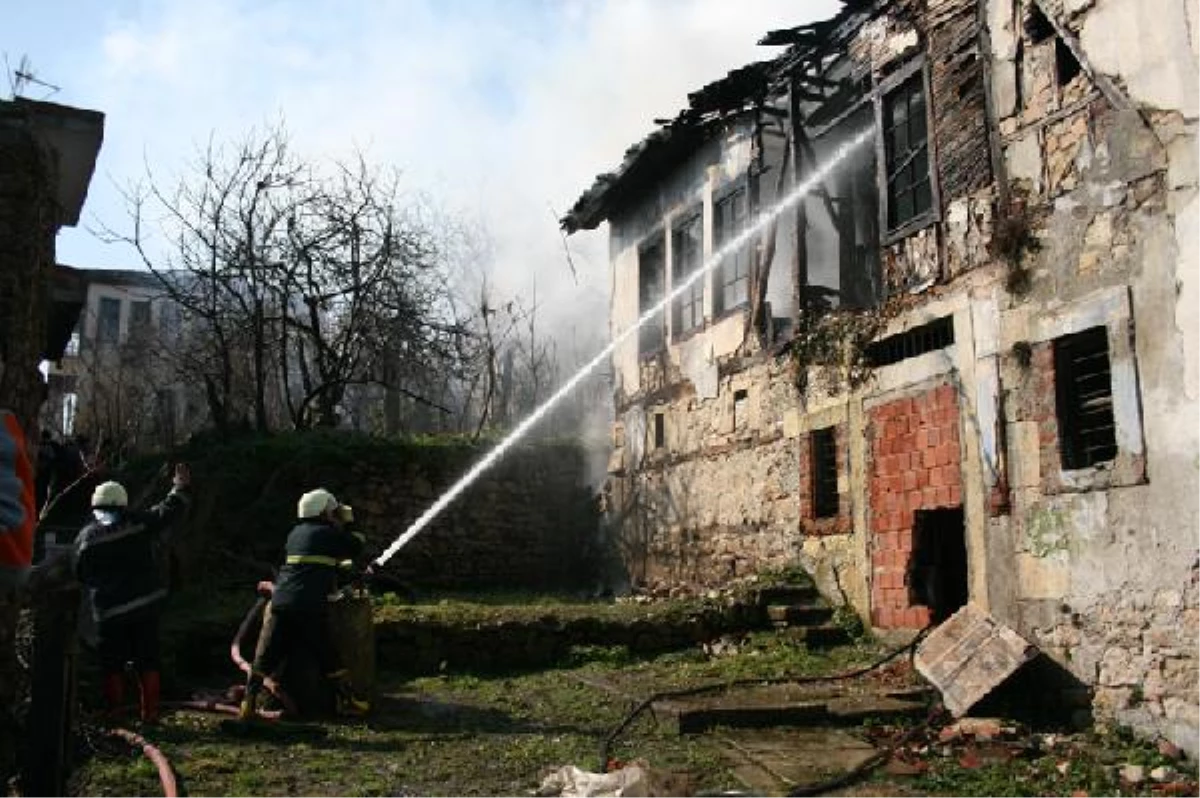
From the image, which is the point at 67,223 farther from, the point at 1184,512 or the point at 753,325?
the point at 1184,512

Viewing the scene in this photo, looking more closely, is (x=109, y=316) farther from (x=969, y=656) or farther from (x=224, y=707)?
(x=969, y=656)

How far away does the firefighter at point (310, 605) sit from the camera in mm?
8055

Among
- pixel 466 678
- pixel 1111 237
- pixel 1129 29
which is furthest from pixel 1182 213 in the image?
pixel 466 678

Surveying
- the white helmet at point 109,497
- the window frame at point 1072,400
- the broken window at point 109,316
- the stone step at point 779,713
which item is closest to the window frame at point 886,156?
the window frame at point 1072,400

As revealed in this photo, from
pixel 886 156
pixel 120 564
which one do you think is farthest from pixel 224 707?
pixel 886 156

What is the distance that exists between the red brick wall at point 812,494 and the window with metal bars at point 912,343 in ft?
3.03

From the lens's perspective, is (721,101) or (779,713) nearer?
(779,713)

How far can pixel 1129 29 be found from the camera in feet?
27.0

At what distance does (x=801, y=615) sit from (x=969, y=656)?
9.45 feet

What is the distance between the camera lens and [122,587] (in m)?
8.18

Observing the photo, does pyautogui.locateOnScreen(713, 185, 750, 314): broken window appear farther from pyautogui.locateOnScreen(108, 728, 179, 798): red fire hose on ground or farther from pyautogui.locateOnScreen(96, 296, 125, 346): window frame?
pyautogui.locateOnScreen(96, 296, 125, 346): window frame

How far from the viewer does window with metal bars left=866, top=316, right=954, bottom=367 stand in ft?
33.7

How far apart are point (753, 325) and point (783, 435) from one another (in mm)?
1690

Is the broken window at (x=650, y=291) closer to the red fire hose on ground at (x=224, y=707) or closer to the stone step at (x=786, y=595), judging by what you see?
the stone step at (x=786, y=595)
